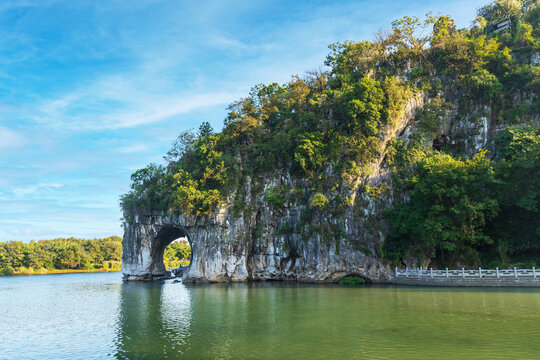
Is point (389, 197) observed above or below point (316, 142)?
below

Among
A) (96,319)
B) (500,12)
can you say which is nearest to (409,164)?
(500,12)

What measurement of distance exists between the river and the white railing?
87.8 inches

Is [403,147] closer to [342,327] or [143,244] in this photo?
[342,327]

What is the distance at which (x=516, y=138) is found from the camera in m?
26.5

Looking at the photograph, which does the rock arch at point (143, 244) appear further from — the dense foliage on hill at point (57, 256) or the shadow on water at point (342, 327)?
the dense foliage on hill at point (57, 256)

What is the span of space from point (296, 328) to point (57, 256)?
74036 mm

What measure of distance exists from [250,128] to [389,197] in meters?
16.1

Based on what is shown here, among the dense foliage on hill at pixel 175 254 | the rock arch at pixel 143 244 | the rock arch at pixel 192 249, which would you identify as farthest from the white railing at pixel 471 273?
the dense foliage on hill at pixel 175 254

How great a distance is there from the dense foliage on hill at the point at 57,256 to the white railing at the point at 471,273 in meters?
67.8

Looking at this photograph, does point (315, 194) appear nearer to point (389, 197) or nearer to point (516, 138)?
point (389, 197)

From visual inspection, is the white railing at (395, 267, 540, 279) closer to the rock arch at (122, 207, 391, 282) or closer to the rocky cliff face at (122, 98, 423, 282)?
the rocky cliff face at (122, 98, 423, 282)

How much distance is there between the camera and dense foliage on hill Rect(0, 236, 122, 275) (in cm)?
6962

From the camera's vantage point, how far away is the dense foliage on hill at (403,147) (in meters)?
25.6

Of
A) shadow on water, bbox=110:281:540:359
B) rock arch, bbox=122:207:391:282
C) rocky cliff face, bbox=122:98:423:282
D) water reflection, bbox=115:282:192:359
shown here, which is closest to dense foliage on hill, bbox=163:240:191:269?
rocky cliff face, bbox=122:98:423:282
